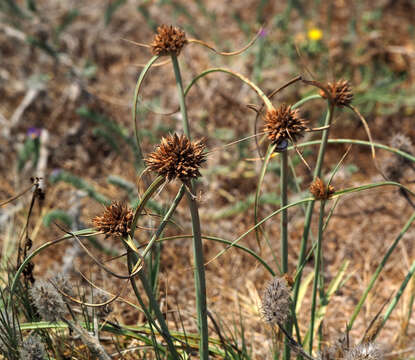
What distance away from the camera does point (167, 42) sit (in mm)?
927

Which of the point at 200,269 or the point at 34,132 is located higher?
the point at 34,132

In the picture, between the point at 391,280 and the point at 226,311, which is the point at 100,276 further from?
the point at 391,280

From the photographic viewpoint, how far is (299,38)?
2.71 metres

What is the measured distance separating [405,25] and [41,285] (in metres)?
2.70

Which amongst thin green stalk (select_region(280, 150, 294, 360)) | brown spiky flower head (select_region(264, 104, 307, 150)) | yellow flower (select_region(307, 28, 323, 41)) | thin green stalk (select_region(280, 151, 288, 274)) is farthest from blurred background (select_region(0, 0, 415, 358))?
brown spiky flower head (select_region(264, 104, 307, 150))

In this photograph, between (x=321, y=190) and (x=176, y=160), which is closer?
(x=176, y=160)

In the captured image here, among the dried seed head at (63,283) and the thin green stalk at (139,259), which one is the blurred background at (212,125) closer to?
the dried seed head at (63,283)

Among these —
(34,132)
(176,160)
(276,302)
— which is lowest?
(276,302)

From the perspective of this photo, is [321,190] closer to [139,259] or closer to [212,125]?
[139,259]

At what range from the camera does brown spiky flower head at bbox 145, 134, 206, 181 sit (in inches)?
28.5

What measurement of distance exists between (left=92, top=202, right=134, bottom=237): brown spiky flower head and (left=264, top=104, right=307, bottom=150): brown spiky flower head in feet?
0.91

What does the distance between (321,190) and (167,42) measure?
41 cm

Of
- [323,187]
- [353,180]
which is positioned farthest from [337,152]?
[323,187]

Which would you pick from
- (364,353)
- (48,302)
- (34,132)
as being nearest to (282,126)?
(364,353)
